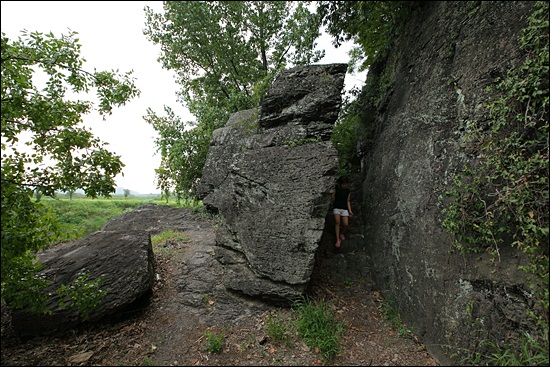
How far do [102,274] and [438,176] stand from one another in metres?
6.19

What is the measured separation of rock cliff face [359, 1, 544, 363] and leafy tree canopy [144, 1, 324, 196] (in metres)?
5.56

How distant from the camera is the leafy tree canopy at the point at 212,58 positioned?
11211 mm

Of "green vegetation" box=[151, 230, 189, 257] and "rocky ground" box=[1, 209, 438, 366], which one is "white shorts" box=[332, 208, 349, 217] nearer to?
"rocky ground" box=[1, 209, 438, 366]

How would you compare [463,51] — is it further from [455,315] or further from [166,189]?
[166,189]

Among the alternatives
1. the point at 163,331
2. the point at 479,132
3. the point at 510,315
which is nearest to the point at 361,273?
the point at 510,315

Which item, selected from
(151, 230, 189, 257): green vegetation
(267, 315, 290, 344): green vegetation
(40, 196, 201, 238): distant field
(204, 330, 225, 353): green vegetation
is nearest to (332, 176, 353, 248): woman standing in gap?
(267, 315, 290, 344): green vegetation

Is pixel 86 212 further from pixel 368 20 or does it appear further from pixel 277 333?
pixel 368 20

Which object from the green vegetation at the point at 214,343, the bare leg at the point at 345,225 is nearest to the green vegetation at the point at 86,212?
the green vegetation at the point at 214,343

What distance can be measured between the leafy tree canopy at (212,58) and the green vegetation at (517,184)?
24.1ft

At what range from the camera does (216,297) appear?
18.2 feet

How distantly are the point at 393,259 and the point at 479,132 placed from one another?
2.68 meters

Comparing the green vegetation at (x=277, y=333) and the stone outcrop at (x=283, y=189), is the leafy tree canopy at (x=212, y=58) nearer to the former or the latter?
the stone outcrop at (x=283, y=189)

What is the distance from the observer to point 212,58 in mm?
13688

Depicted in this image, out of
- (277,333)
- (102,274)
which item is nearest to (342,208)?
(277,333)
